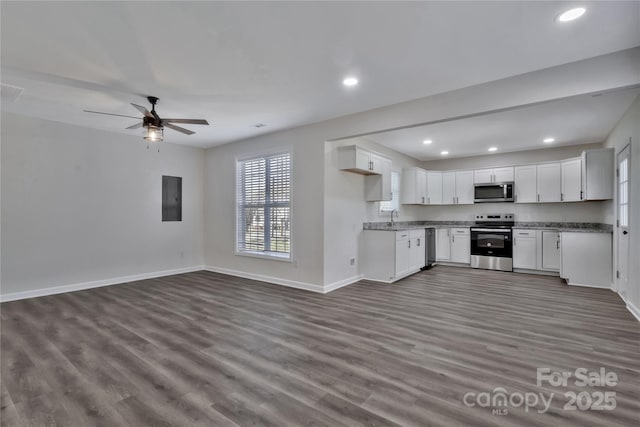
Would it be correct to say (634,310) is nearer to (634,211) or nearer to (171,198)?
(634,211)

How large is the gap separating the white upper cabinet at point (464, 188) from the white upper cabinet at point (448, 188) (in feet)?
0.30

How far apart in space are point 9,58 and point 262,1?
8.40 ft

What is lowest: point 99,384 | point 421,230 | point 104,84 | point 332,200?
point 99,384

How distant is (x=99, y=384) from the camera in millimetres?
2146

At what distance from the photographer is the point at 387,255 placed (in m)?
5.28

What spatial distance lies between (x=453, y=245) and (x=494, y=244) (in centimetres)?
86

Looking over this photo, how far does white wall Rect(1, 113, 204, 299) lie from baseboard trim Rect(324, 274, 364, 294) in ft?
11.1

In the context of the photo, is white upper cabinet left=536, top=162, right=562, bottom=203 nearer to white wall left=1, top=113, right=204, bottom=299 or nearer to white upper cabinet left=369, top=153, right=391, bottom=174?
white upper cabinet left=369, top=153, right=391, bottom=174

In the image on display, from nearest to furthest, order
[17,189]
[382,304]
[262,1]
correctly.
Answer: [262,1]
[382,304]
[17,189]

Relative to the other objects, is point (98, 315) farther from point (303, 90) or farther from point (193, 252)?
point (303, 90)

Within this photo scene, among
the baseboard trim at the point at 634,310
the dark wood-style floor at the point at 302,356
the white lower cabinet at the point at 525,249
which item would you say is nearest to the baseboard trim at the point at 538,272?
the white lower cabinet at the point at 525,249

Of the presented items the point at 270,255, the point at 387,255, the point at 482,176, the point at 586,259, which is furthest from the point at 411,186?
the point at 270,255

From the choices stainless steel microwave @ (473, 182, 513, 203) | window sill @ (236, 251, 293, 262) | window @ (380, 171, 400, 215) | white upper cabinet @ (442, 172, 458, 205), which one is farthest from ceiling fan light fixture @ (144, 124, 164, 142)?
stainless steel microwave @ (473, 182, 513, 203)

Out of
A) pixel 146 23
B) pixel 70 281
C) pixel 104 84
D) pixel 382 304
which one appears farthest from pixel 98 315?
pixel 382 304
